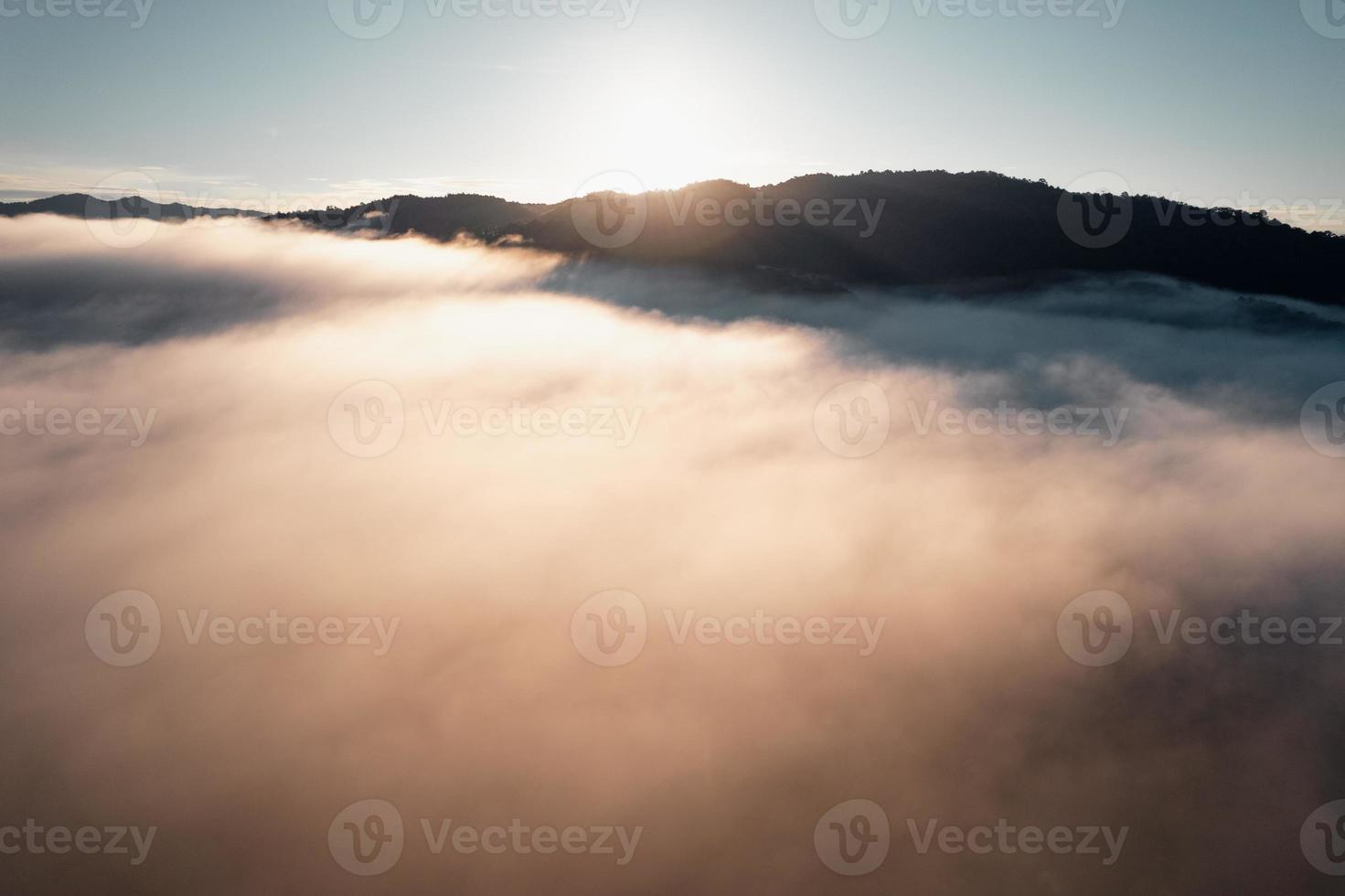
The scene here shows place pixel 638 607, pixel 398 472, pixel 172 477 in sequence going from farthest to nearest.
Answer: pixel 398 472
pixel 172 477
pixel 638 607

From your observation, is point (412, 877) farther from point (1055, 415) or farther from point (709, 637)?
point (1055, 415)

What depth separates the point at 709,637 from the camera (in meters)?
54.2

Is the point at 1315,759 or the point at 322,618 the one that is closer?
the point at 1315,759

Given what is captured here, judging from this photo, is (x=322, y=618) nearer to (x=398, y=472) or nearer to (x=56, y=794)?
(x=56, y=794)

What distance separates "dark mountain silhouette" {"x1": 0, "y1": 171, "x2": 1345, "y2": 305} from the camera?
161000 mm

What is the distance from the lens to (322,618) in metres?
52.3

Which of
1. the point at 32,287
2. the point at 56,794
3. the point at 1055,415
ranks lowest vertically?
the point at 56,794

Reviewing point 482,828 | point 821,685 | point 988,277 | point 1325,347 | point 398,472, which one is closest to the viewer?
point 482,828

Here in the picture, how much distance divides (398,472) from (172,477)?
89.7 feet

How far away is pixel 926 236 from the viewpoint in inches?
6688

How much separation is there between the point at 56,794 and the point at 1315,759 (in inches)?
3188

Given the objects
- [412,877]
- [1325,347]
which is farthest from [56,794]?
[1325,347]

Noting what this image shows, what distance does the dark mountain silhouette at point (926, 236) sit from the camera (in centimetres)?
16100

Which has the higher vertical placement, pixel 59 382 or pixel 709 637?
pixel 59 382
